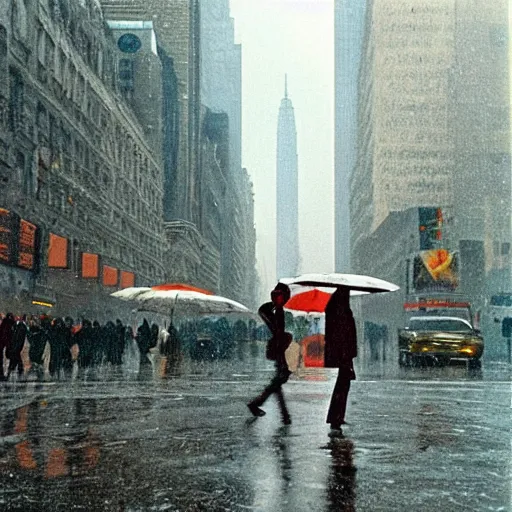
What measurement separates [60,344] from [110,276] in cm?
3381

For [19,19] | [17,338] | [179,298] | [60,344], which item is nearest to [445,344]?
[179,298]

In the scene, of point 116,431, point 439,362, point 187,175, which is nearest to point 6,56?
point 439,362

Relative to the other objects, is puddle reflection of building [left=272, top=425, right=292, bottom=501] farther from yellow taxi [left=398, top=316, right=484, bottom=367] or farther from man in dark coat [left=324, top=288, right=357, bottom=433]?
yellow taxi [left=398, top=316, right=484, bottom=367]

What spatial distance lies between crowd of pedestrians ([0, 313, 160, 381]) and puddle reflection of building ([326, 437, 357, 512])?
1305 centimetres

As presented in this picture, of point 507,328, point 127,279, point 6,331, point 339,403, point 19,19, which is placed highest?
point 19,19

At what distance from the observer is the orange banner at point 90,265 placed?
5109cm

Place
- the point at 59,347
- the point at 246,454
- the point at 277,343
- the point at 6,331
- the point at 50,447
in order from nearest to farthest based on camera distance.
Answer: the point at 246,454, the point at 50,447, the point at 277,343, the point at 6,331, the point at 59,347

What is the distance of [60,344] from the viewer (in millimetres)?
24484

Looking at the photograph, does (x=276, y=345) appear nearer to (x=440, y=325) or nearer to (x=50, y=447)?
(x=50, y=447)

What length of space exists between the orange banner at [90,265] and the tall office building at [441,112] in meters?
67.8

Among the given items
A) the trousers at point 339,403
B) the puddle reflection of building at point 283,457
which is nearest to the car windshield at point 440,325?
the trousers at point 339,403

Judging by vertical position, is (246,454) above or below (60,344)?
below

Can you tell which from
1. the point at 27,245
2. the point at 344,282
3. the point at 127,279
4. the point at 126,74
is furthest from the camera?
the point at 126,74

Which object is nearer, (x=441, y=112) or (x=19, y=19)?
(x=19, y=19)
